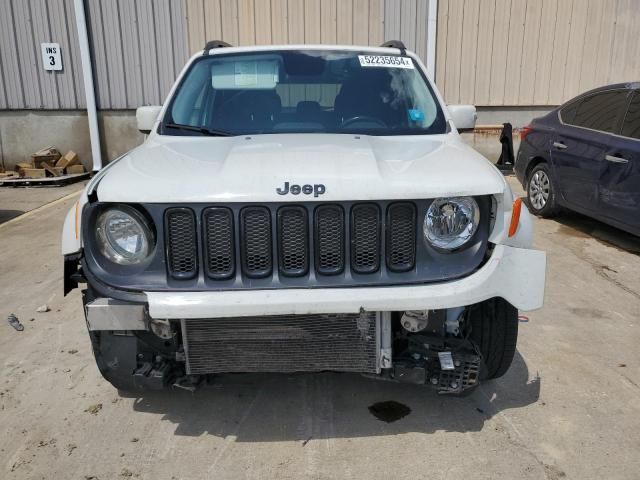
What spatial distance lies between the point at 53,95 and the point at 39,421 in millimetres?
8936

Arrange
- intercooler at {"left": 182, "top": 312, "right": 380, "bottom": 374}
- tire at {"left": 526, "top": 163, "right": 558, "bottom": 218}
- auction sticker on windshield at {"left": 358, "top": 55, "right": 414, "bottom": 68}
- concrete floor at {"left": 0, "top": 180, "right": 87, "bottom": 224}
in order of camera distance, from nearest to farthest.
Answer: intercooler at {"left": 182, "top": 312, "right": 380, "bottom": 374} < auction sticker on windshield at {"left": 358, "top": 55, "right": 414, "bottom": 68} < tire at {"left": 526, "top": 163, "right": 558, "bottom": 218} < concrete floor at {"left": 0, "top": 180, "right": 87, "bottom": 224}

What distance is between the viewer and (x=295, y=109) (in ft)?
11.6

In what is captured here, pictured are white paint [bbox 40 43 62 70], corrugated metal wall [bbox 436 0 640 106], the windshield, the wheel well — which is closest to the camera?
the windshield

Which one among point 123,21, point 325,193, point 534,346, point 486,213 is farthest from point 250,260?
point 123,21

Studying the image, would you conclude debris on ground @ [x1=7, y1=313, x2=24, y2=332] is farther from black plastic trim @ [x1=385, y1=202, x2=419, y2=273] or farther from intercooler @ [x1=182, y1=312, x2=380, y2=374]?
black plastic trim @ [x1=385, y1=202, x2=419, y2=273]

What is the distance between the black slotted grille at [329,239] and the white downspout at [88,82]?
9.13 m

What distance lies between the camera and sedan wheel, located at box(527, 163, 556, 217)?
271 inches

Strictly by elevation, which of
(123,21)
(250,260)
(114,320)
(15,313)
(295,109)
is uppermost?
(123,21)

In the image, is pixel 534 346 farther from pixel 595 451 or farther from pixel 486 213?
pixel 486 213

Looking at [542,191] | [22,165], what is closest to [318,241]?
[542,191]

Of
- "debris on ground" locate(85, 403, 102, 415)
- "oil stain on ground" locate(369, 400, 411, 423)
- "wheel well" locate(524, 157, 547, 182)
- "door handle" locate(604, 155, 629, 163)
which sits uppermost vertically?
"door handle" locate(604, 155, 629, 163)

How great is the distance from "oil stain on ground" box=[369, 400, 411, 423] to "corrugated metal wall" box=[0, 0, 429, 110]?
8.52 metres

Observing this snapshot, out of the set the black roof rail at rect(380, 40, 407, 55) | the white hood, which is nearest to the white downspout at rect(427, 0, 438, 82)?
the black roof rail at rect(380, 40, 407, 55)

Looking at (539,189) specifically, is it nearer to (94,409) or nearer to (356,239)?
(356,239)
